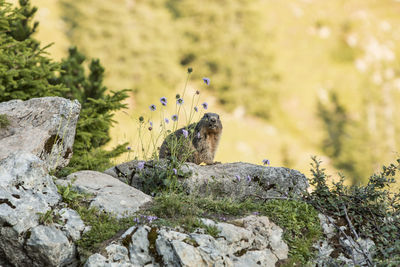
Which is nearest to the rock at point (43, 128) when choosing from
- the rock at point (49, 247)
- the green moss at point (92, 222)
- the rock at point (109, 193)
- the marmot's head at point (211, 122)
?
the rock at point (109, 193)

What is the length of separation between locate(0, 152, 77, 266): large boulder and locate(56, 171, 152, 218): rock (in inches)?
22.7

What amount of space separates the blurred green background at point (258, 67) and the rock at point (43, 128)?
24.8 m

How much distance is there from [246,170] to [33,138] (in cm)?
311

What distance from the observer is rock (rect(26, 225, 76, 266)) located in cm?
477

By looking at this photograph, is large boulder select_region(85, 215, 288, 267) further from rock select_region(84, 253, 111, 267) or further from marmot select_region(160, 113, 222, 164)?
marmot select_region(160, 113, 222, 164)

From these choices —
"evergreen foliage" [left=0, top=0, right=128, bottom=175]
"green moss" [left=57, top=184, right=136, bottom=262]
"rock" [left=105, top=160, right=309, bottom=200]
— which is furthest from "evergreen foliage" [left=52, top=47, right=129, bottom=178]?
"green moss" [left=57, top=184, right=136, bottom=262]

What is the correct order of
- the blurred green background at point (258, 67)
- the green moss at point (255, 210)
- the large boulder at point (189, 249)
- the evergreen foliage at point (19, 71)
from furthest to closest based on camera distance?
the blurred green background at point (258, 67) → the evergreen foliage at point (19, 71) → the green moss at point (255, 210) → the large boulder at point (189, 249)

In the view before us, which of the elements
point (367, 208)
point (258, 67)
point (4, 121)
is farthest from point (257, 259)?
point (258, 67)

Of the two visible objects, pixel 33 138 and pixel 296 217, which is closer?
pixel 296 217

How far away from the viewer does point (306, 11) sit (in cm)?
5062

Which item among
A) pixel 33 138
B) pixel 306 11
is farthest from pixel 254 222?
pixel 306 11

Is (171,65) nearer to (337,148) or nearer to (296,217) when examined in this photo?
(337,148)

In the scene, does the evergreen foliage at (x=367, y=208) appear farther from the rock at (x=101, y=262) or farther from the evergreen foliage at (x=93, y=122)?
the evergreen foliage at (x=93, y=122)

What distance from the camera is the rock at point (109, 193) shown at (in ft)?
18.3
